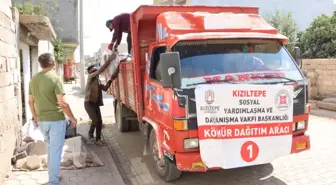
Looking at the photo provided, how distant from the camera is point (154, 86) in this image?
474 centimetres

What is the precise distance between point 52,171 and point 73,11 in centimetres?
2606

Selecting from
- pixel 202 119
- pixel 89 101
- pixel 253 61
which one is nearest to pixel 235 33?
pixel 253 61

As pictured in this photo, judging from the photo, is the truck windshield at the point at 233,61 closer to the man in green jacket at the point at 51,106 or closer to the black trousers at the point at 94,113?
the man in green jacket at the point at 51,106

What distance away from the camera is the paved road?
187 inches

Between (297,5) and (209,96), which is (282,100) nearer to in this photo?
(209,96)

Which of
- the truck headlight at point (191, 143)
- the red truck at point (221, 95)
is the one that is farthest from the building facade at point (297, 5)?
the truck headlight at point (191, 143)

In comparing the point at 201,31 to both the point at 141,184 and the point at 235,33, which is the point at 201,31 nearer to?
the point at 235,33

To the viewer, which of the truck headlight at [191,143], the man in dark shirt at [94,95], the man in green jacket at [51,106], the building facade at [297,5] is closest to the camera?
the truck headlight at [191,143]

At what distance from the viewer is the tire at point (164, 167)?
462cm

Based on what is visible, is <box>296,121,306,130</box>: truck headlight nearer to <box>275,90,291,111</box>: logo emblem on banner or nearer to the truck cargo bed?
<box>275,90,291,111</box>: logo emblem on banner

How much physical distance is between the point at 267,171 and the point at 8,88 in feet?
14.2

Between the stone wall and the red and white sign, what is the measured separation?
2.86m

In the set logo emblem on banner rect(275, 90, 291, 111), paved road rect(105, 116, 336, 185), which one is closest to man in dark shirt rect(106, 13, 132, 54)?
paved road rect(105, 116, 336, 185)

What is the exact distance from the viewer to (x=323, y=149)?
20.5 ft
